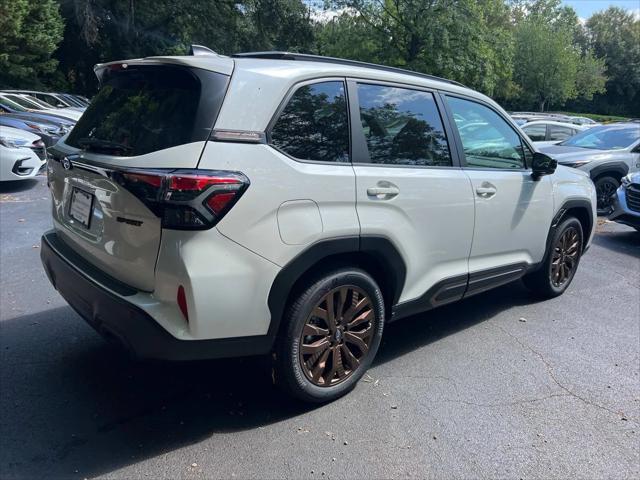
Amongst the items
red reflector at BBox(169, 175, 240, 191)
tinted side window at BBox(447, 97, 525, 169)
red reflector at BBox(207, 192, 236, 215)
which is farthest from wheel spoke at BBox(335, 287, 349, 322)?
tinted side window at BBox(447, 97, 525, 169)

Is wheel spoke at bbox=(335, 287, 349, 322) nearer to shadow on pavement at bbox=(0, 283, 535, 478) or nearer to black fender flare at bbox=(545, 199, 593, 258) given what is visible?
shadow on pavement at bbox=(0, 283, 535, 478)

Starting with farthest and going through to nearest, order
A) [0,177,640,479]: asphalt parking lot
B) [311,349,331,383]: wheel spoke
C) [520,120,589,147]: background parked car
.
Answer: [520,120,589,147]: background parked car → [311,349,331,383]: wheel spoke → [0,177,640,479]: asphalt parking lot

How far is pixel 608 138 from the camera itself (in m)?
10.7

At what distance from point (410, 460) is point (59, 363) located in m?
2.34

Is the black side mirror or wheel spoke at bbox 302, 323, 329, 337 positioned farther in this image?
the black side mirror

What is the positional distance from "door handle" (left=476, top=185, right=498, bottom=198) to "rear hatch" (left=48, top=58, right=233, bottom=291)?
205 centimetres

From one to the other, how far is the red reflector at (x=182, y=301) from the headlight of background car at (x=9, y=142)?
8495 millimetres

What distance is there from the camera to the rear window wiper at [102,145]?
109 inches

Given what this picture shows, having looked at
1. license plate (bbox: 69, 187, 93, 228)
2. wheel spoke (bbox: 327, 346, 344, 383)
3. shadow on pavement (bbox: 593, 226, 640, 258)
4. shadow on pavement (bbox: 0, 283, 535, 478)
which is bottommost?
shadow on pavement (bbox: 0, 283, 535, 478)

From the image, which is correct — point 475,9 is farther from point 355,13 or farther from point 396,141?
point 396,141

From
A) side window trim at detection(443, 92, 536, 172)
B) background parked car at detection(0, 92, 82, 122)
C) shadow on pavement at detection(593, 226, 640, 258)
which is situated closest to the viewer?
side window trim at detection(443, 92, 536, 172)

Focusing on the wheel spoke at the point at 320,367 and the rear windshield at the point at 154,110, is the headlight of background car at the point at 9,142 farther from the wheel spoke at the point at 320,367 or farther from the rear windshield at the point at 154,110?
the wheel spoke at the point at 320,367

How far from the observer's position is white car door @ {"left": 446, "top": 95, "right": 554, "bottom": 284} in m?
4.00

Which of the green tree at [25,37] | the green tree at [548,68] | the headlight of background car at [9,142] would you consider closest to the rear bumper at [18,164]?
the headlight of background car at [9,142]
